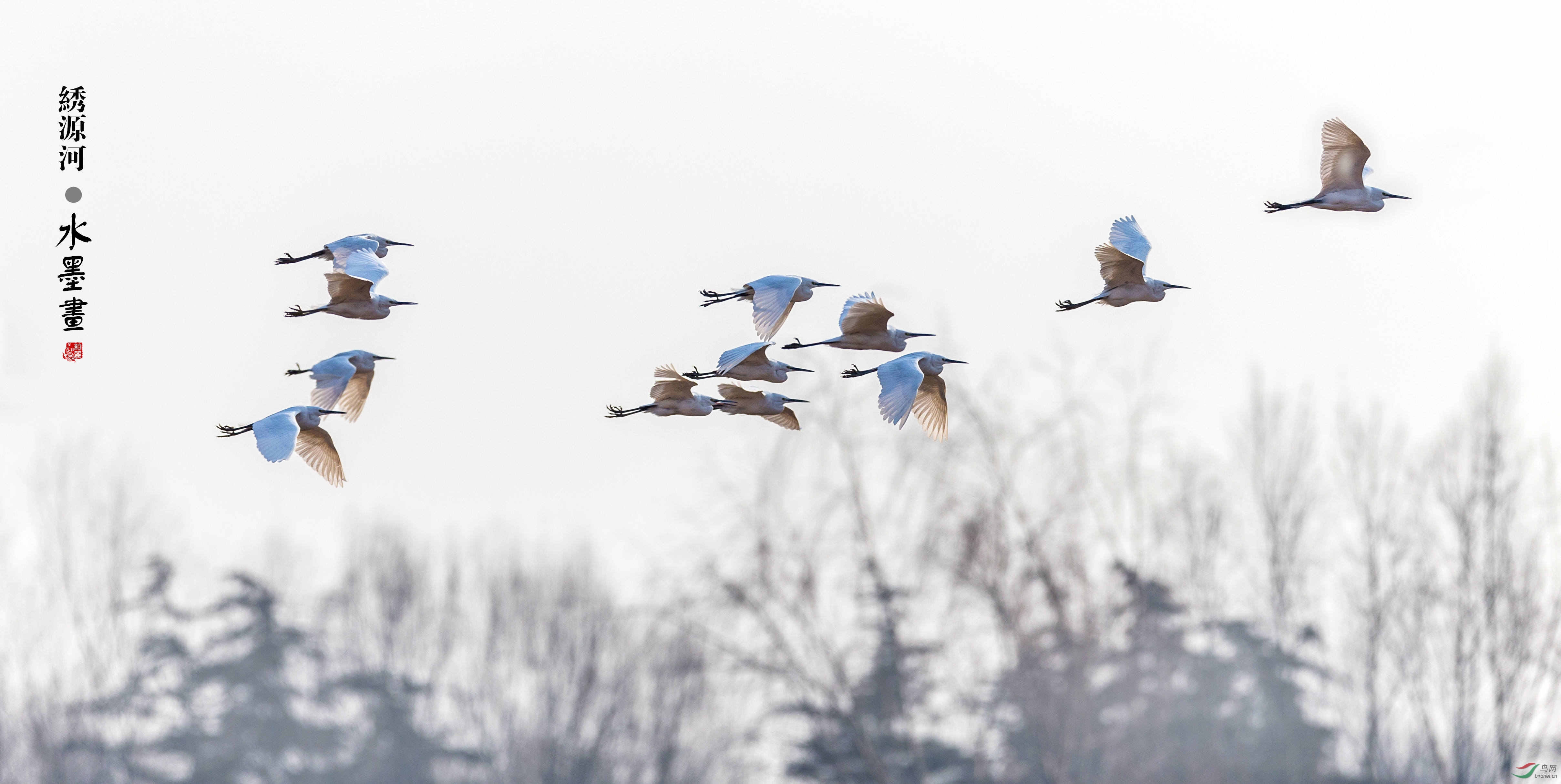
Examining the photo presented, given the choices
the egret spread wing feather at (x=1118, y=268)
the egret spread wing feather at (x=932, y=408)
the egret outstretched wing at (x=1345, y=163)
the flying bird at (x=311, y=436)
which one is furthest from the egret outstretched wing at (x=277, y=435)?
the egret outstretched wing at (x=1345, y=163)

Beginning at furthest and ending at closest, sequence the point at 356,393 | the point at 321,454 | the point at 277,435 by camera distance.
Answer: the point at 356,393 < the point at 321,454 < the point at 277,435

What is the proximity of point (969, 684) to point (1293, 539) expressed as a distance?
36.7ft

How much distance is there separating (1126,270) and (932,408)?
102cm

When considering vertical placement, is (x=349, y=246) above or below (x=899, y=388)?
above

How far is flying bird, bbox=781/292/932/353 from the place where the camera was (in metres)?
7.30

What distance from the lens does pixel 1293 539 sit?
3562 centimetres

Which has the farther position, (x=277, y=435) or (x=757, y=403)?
(x=757, y=403)

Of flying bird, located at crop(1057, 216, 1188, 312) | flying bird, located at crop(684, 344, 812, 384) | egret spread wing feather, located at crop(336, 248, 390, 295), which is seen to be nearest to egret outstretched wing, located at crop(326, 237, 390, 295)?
egret spread wing feather, located at crop(336, 248, 390, 295)

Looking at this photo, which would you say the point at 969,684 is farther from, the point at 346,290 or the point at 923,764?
the point at 346,290

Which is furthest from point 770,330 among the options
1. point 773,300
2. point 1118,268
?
point 1118,268

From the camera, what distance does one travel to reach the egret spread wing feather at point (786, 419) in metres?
7.47

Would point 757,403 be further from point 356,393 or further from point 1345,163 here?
point 1345,163

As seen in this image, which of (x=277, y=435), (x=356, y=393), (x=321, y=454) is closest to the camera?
(x=277, y=435)

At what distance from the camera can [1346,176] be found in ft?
23.4
